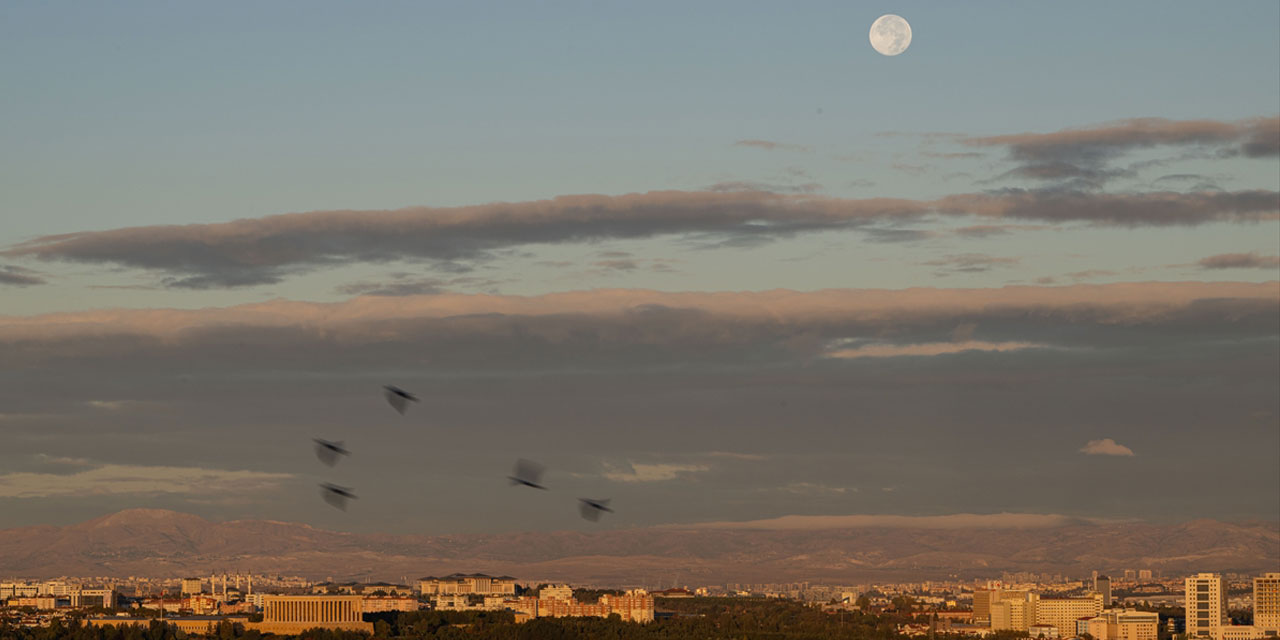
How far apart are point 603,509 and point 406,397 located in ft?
45.1

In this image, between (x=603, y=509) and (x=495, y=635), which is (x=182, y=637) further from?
(x=603, y=509)

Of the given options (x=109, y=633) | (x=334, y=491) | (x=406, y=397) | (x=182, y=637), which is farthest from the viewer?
(x=182, y=637)

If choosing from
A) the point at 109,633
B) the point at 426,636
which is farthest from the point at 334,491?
the point at 426,636

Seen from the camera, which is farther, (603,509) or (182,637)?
(182,637)

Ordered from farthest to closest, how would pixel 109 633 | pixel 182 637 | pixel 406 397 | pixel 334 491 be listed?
pixel 182 637, pixel 109 633, pixel 334 491, pixel 406 397

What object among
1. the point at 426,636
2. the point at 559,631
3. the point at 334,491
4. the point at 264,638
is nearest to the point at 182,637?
the point at 264,638

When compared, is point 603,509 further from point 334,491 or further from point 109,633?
point 109,633

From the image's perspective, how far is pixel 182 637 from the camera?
190m

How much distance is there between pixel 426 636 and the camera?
19562 centimetres

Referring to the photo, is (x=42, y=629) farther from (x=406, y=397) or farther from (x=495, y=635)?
(x=406, y=397)

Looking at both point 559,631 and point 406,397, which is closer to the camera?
point 406,397

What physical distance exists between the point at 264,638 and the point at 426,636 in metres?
15.6

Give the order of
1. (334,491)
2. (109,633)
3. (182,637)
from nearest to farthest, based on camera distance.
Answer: (334,491) → (109,633) → (182,637)

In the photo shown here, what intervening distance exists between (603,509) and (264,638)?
132 meters
